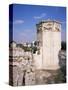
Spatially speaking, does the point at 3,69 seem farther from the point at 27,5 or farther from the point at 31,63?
the point at 27,5

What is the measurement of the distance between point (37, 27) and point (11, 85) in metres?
0.53

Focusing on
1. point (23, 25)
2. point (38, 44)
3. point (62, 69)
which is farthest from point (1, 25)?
point (62, 69)

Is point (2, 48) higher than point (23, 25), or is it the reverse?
point (23, 25)

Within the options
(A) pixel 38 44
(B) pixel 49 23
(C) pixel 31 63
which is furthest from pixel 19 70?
(B) pixel 49 23

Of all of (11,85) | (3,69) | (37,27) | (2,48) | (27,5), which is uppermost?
(27,5)

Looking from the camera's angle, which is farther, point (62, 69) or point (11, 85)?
point (62, 69)

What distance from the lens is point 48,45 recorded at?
2.13 metres

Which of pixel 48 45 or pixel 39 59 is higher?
pixel 48 45

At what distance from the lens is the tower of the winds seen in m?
2.11

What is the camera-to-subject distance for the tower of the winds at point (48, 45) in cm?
211

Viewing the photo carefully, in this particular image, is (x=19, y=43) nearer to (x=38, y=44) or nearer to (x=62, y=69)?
(x=38, y=44)

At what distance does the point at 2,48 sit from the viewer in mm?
2049

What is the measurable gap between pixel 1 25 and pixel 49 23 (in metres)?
0.41

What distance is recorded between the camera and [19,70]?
2.05 meters
